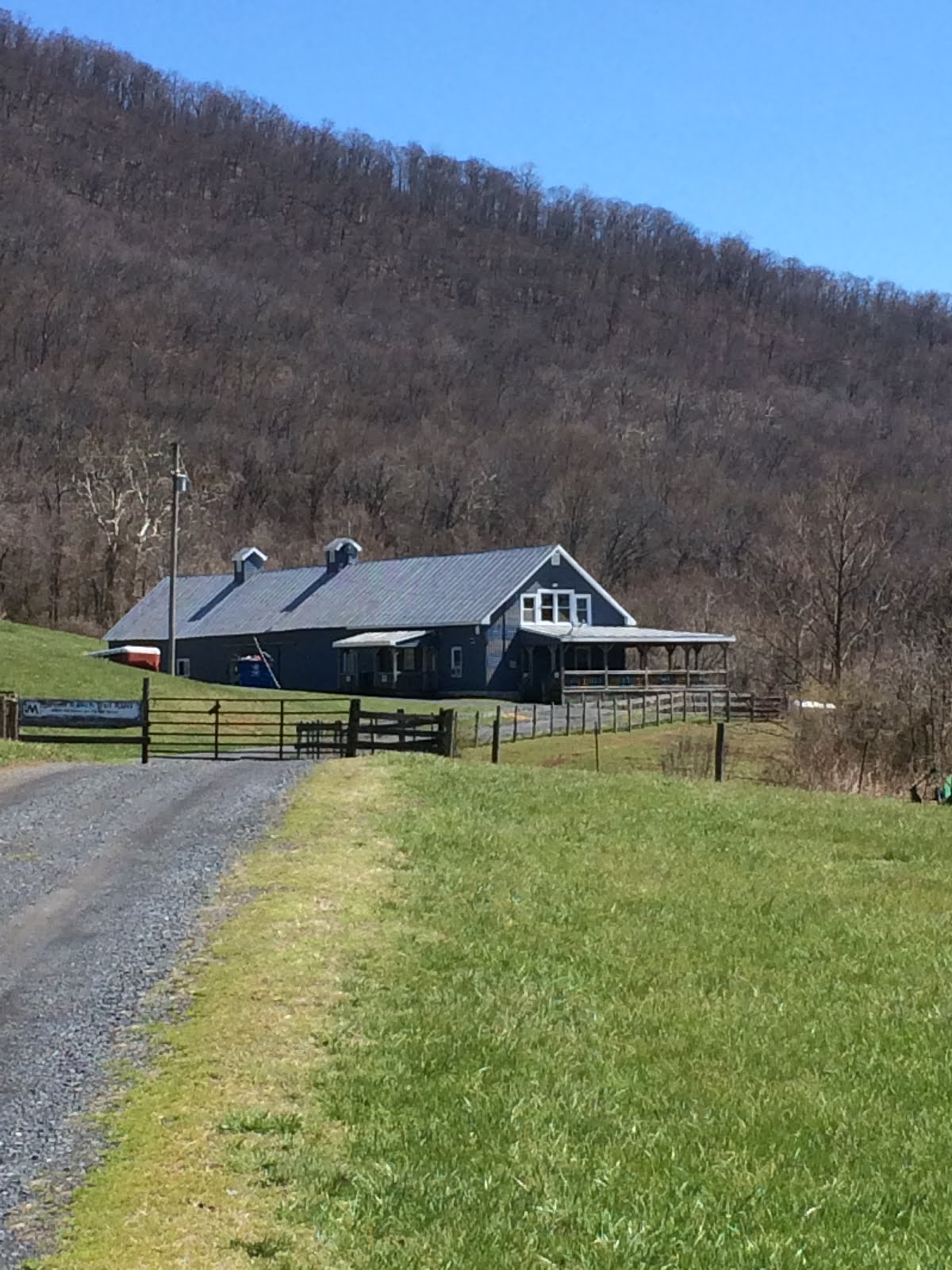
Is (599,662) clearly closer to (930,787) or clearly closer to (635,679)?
(635,679)

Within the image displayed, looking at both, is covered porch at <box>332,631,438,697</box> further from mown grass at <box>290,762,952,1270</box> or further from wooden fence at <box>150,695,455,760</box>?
mown grass at <box>290,762,952,1270</box>

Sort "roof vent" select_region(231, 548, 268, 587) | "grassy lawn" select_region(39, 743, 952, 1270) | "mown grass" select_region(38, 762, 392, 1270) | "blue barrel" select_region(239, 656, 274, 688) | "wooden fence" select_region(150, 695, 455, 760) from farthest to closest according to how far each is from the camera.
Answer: "roof vent" select_region(231, 548, 268, 587) → "blue barrel" select_region(239, 656, 274, 688) → "wooden fence" select_region(150, 695, 455, 760) → "grassy lawn" select_region(39, 743, 952, 1270) → "mown grass" select_region(38, 762, 392, 1270)

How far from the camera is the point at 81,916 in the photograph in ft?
31.0

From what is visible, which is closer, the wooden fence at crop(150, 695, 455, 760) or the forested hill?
the wooden fence at crop(150, 695, 455, 760)

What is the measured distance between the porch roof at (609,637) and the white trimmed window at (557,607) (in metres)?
0.57

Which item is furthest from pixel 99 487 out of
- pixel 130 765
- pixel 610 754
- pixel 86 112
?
pixel 86 112

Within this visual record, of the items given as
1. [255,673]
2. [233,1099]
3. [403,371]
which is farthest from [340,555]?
[403,371]

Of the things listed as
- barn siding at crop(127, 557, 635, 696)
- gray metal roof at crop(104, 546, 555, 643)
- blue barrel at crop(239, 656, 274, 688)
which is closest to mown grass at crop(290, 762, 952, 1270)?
barn siding at crop(127, 557, 635, 696)

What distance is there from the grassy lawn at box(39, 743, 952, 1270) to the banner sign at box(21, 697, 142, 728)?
13221 millimetres

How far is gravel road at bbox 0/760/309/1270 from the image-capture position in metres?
5.66

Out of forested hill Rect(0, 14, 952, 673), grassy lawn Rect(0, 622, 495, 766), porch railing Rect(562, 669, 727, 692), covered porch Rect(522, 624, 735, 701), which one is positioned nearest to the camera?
grassy lawn Rect(0, 622, 495, 766)

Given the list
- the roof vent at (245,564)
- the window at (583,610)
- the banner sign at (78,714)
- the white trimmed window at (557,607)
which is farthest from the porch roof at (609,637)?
the banner sign at (78,714)

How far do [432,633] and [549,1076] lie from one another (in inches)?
1796

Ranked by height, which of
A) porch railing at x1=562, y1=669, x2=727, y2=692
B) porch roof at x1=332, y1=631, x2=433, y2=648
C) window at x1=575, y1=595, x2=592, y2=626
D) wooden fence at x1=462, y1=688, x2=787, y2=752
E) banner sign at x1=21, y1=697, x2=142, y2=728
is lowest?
wooden fence at x1=462, y1=688, x2=787, y2=752
